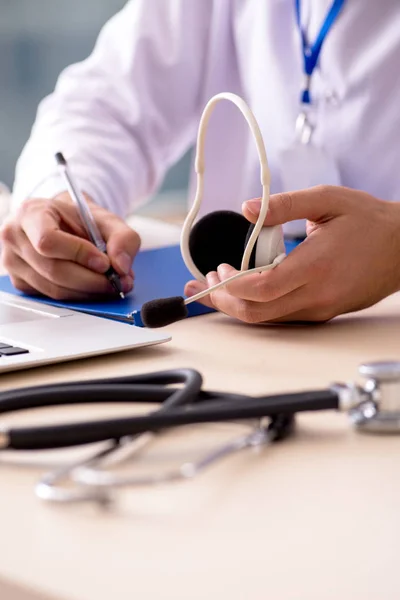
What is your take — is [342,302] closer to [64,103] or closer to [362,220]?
[362,220]

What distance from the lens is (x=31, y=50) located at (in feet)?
9.72

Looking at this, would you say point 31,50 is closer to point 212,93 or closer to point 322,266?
point 212,93

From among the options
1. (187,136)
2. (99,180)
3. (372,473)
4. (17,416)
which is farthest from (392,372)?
(187,136)

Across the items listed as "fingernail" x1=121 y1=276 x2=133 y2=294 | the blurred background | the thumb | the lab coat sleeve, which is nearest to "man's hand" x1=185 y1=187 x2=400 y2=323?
the thumb

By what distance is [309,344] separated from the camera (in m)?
0.74

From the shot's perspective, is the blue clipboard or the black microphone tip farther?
the blue clipboard

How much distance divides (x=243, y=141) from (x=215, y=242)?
795 mm

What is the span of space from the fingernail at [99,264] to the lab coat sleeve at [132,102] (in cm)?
41

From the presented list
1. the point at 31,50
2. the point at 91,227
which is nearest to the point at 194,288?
the point at 91,227

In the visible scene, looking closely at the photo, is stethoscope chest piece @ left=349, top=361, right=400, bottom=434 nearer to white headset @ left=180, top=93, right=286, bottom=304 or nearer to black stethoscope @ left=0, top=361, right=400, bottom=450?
black stethoscope @ left=0, top=361, right=400, bottom=450

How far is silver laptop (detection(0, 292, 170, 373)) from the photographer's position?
67 cm

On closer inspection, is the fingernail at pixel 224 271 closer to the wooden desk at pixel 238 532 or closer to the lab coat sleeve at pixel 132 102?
the wooden desk at pixel 238 532

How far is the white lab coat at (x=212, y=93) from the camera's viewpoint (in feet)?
4.20

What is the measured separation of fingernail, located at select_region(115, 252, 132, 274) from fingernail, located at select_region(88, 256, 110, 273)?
0.01 meters
